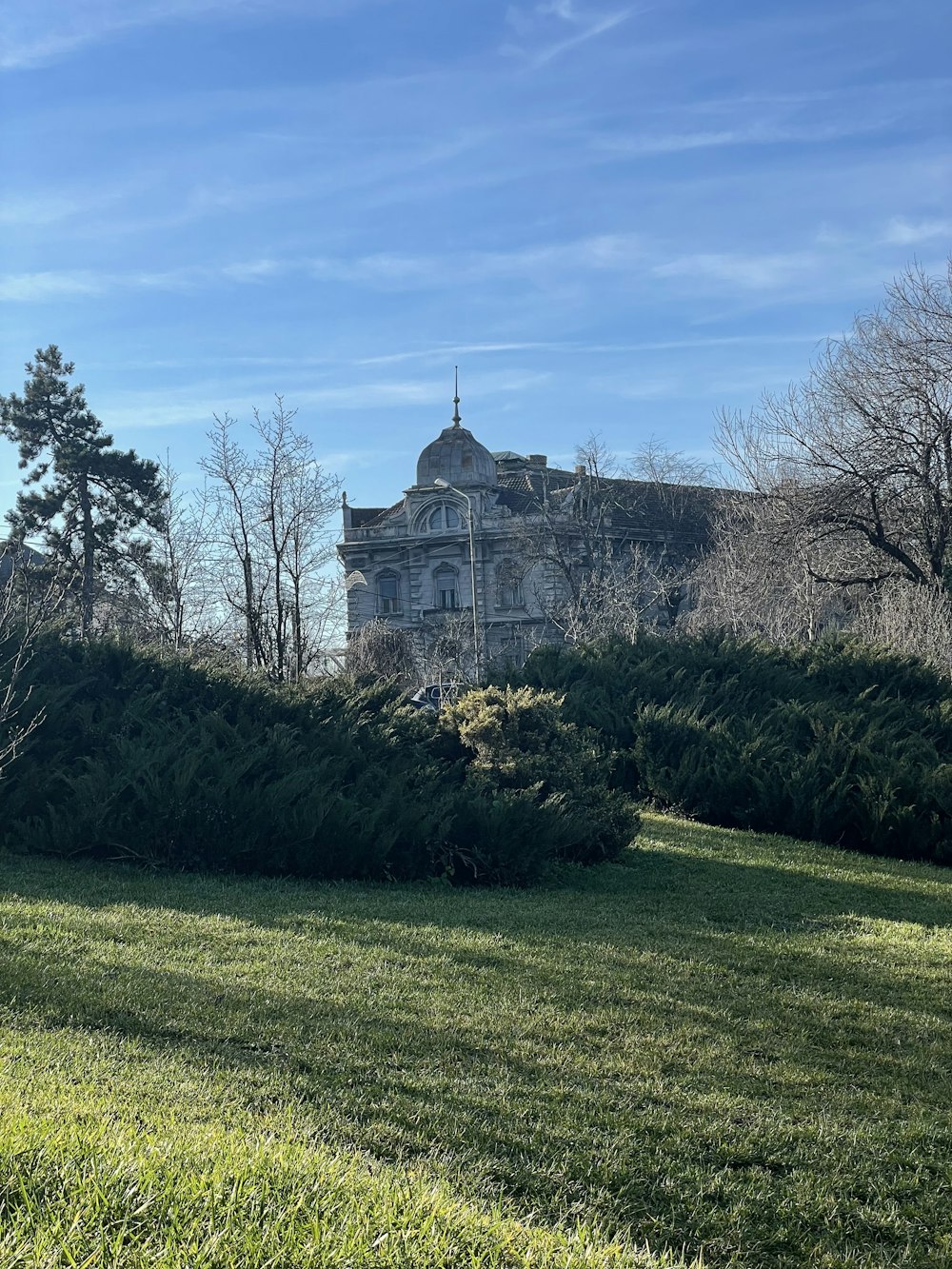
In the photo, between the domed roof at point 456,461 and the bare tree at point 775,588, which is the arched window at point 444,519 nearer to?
the domed roof at point 456,461

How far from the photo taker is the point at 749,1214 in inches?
180

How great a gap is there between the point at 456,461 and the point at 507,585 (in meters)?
8.45

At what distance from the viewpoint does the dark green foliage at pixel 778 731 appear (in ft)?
49.4

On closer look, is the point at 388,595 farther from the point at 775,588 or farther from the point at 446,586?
the point at 775,588

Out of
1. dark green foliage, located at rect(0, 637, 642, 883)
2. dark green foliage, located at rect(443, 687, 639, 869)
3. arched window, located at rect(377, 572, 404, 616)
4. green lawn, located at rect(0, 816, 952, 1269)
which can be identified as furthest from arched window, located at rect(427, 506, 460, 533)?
green lawn, located at rect(0, 816, 952, 1269)

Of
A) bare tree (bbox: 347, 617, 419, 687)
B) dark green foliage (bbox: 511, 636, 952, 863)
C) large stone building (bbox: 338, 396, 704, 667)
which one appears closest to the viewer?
dark green foliage (bbox: 511, 636, 952, 863)

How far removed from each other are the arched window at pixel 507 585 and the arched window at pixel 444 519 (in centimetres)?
467

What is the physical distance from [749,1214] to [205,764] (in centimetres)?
822

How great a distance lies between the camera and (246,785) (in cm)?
1188

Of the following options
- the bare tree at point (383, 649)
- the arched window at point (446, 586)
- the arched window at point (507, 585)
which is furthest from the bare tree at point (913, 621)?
the arched window at point (446, 586)

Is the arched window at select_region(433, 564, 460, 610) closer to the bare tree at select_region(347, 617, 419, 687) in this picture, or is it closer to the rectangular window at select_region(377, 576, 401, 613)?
the rectangular window at select_region(377, 576, 401, 613)

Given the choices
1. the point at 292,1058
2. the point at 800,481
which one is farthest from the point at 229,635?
the point at 292,1058

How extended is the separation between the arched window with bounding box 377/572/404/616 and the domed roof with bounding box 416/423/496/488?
5889 millimetres

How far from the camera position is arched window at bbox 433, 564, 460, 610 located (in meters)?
69.6
